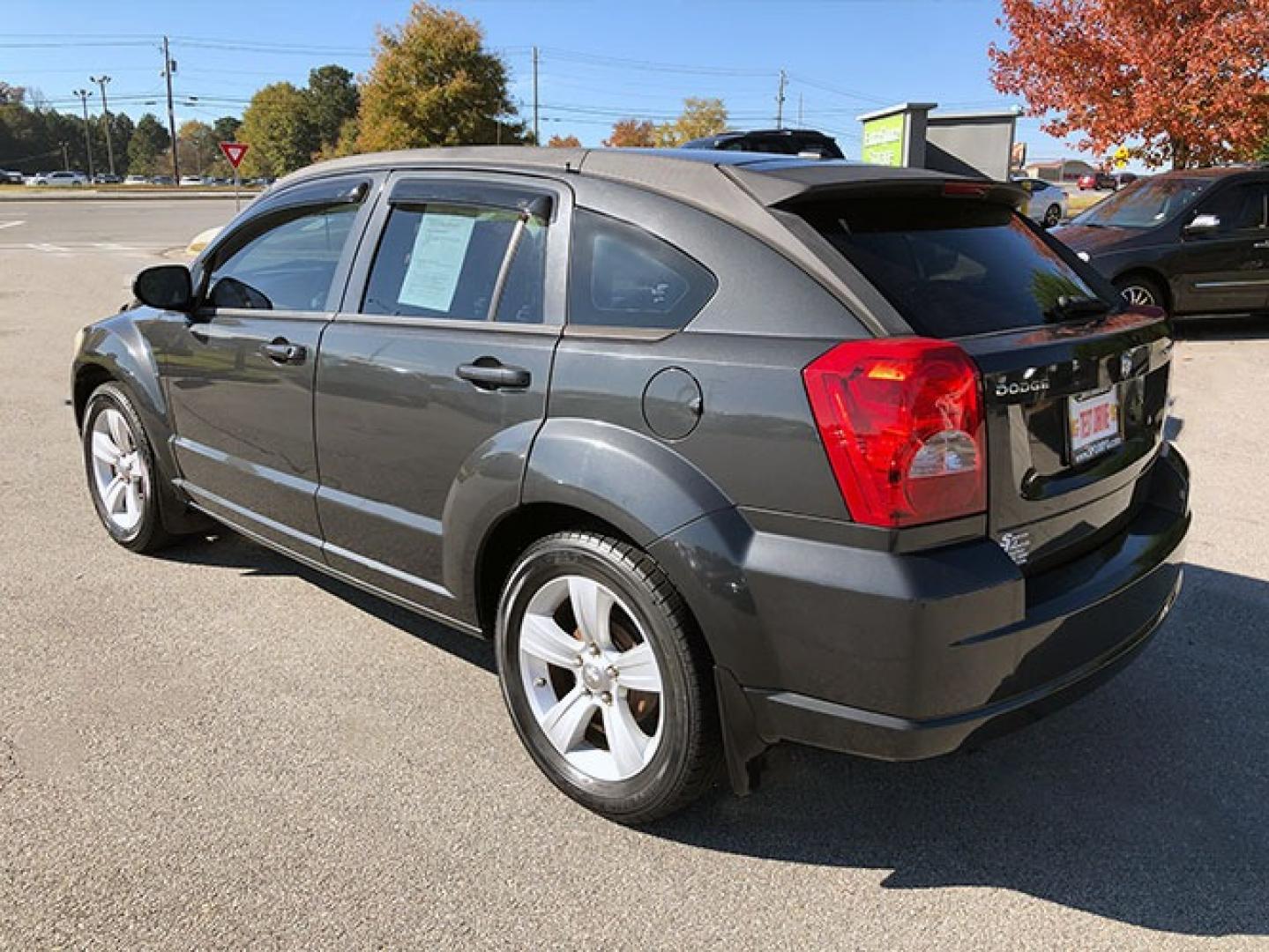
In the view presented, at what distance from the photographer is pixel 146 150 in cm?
13425

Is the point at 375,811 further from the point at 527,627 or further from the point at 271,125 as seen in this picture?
the point at 271,125

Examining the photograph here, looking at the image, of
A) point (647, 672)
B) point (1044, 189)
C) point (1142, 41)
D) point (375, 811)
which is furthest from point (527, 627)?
point (1044, 189)

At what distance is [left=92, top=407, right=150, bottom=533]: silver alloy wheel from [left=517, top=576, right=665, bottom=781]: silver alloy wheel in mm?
2489

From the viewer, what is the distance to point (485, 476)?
2.80 meters

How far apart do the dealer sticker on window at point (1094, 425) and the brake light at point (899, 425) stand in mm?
446

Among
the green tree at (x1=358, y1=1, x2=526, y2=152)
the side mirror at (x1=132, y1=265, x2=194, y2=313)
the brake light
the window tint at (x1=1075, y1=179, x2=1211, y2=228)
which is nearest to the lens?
the brake light

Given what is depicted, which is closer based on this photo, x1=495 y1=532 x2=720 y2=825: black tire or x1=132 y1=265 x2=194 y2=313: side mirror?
x1=495 y1=532 x2=720 y2=825: black tire

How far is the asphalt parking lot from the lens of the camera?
2354mm

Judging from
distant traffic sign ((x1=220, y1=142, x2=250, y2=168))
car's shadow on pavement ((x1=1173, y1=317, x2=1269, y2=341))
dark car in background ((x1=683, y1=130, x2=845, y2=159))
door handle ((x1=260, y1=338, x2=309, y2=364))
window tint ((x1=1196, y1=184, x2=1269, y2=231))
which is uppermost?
distant traffic sign ((x1=220, y1=142, x2=250, y2=168))

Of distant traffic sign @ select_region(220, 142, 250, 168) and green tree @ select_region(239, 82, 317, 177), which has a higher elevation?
green tree @ select_region(239, 82, 317, 177)

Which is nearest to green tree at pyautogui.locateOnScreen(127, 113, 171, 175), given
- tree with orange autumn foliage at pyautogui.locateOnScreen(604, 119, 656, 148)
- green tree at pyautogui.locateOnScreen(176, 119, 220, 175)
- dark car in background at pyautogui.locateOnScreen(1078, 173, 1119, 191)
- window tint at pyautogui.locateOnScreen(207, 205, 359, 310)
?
green tree at pyautogui.locateOnScreen(176, 119, 220, 175)

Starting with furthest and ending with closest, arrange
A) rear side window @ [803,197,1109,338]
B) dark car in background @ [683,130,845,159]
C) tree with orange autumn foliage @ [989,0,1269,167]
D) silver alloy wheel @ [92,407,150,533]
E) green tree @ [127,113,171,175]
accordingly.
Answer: green tree @ [127,113,171,175] < tree with orange autumn foliage @ [989,0,1269,167] < dark car in background @ [683,130,845,159] < silver alloy wheel @ [92,407,150,533] < rear side window @ [803,197,1109,338]

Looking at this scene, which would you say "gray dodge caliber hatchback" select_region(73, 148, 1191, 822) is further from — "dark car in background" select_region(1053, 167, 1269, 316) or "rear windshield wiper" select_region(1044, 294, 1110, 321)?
"dark car in background" select_region(1053, 167, 1269, 316)

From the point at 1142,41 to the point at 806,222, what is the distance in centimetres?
1559
